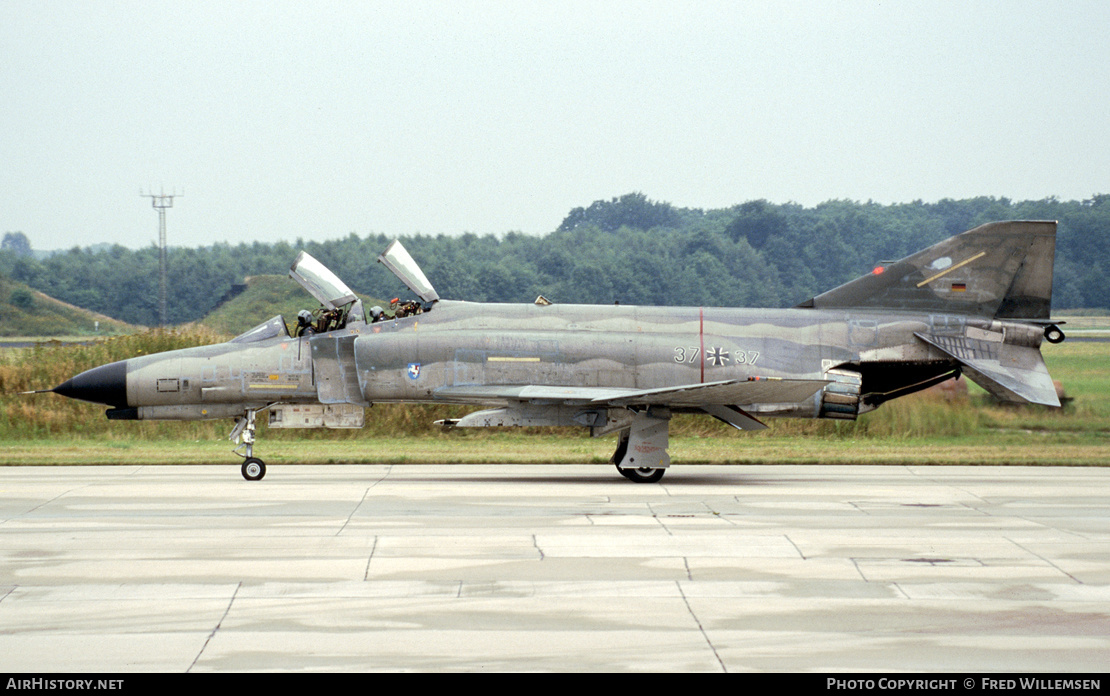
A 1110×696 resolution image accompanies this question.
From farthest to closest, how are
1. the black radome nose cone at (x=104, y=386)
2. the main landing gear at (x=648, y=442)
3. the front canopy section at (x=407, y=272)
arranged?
1. the front canopy section at (x=407, y=272)
2. the black radome nose cone at (x=104, y=386)
3. the main landing gear at (x=648, y=442)

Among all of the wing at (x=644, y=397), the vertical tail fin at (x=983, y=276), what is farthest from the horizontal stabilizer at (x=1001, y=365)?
the wing at (x=644, y=397)

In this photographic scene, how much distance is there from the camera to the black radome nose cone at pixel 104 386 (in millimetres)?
16891

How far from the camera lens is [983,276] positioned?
Answer: 58.5 feet

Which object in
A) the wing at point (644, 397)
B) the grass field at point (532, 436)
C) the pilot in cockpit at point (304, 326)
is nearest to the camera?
the wing at point (644, 397)

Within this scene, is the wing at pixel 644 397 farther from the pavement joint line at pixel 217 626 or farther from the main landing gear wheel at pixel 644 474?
the pavement joint line at pixel 217 626

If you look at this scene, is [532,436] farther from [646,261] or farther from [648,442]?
[646,261]

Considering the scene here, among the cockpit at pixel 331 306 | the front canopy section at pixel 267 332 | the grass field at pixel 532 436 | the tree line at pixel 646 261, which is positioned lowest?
the grass field at pixel 532 436

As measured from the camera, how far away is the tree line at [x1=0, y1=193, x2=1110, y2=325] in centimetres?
4725

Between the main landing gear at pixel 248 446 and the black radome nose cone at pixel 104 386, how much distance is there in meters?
1.71

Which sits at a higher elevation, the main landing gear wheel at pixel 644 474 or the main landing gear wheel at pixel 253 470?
the main landing gear wheel at pixel 253 470

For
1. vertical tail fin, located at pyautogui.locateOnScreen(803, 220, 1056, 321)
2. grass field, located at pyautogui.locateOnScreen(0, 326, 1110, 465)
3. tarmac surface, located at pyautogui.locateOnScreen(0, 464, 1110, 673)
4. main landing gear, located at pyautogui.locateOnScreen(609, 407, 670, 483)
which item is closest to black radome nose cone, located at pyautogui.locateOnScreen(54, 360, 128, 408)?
tarmac surface, located at pyautogui.locateOnScreen(0, 464, 1110, 673)

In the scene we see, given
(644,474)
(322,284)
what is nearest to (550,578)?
(644,474)

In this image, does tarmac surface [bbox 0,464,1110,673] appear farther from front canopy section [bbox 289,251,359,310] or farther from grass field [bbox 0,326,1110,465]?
grass field [bbox 0,326,1110,465]

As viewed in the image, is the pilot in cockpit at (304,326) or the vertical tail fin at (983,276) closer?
the pilot in cockpit at (304,326)
